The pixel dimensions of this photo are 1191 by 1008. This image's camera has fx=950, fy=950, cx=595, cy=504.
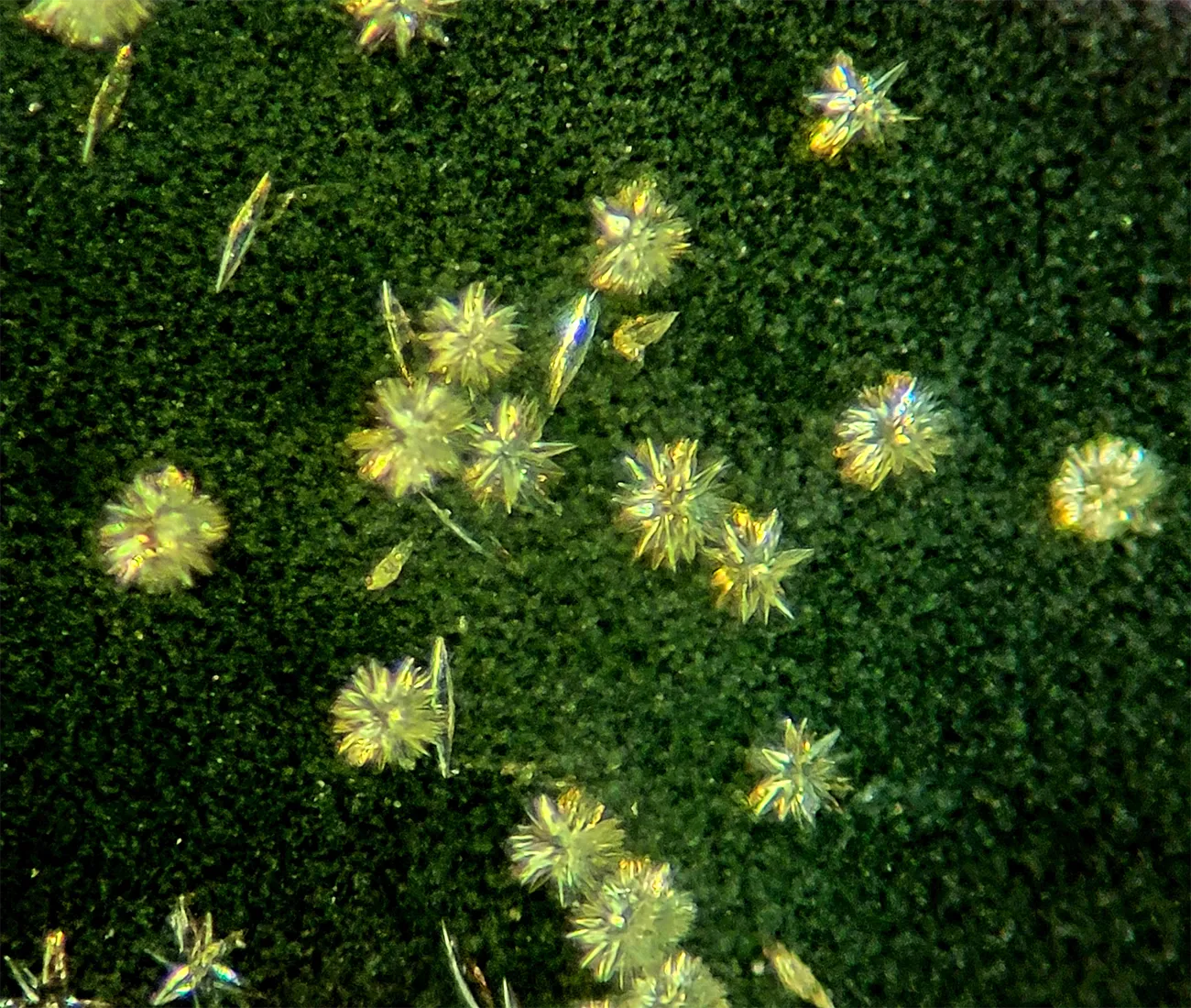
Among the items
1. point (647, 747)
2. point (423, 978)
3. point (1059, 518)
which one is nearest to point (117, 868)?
point (423, 978)

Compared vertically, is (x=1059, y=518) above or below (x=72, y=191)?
below

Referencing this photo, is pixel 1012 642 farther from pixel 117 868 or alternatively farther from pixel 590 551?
pixel 117 868

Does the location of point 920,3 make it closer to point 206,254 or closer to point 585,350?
point 585,350

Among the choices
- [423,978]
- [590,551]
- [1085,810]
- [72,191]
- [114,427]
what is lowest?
[1085,810]

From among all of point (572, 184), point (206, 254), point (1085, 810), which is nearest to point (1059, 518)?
point (1085, 810)

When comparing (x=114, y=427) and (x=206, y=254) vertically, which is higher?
(x=206, y=254)

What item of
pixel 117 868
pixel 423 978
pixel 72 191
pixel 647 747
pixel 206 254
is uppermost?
pixel 72 191
